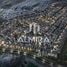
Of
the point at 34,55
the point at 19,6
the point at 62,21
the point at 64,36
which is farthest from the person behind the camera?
the point at 19,6

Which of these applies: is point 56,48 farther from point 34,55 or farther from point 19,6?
point 19,6

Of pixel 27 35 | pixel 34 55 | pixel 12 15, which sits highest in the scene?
pixel 12 15

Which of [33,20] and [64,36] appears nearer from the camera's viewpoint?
[64,36]

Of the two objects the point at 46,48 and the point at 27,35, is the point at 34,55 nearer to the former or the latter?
the point at 46,48

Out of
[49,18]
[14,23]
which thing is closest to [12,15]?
[14,23]

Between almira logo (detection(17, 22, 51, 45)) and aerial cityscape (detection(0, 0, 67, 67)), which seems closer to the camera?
aerial cityscape (detection(0, 0, 67, 67))

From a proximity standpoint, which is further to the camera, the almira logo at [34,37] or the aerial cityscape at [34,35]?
the almira logo at [34,37]

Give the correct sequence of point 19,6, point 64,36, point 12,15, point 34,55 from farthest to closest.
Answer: point 19,6, point 12,15, point 64,36, point 34,55

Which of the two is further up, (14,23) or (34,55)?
(14,23)
